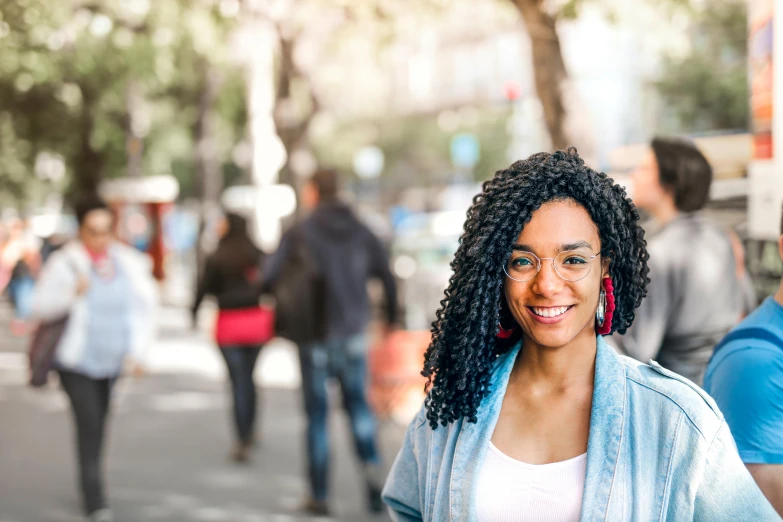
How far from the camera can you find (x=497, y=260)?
230 centimetres

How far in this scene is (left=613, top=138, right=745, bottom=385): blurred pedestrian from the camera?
4012 millimetres

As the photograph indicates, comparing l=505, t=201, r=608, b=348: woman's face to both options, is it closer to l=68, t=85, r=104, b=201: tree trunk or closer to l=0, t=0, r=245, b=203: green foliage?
l=0, t=0, r=245, b=203: green foliage

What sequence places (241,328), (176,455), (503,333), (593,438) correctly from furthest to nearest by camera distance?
1. (176,455)
2. (241,328)
3. (503,333)
4. (593,438)

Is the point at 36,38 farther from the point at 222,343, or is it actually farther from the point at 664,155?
the point at 664,155

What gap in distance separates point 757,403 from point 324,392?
14.5 ft

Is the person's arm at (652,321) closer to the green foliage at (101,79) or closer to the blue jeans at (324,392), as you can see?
the blue jeans at (324,392)

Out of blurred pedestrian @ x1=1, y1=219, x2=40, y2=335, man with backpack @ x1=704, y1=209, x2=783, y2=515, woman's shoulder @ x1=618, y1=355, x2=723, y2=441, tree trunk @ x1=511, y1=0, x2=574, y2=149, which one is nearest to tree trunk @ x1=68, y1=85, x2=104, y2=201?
blurred pedestrian @ x1=1, y1=219, x2=40, y2=335

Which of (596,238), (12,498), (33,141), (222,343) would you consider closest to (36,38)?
(222,343)

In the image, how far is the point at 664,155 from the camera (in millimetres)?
4246

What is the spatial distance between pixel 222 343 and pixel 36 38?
175 inches

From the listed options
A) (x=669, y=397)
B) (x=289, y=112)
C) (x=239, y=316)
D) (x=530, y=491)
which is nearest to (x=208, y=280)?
(x=239, y=316)

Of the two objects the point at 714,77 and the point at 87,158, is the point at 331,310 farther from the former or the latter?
the point at 714,77

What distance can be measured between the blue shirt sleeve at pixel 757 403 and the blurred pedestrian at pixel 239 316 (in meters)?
5.79

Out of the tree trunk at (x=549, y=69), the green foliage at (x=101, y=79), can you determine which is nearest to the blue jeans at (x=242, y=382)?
the tree trunk at (x=549, y=69)
